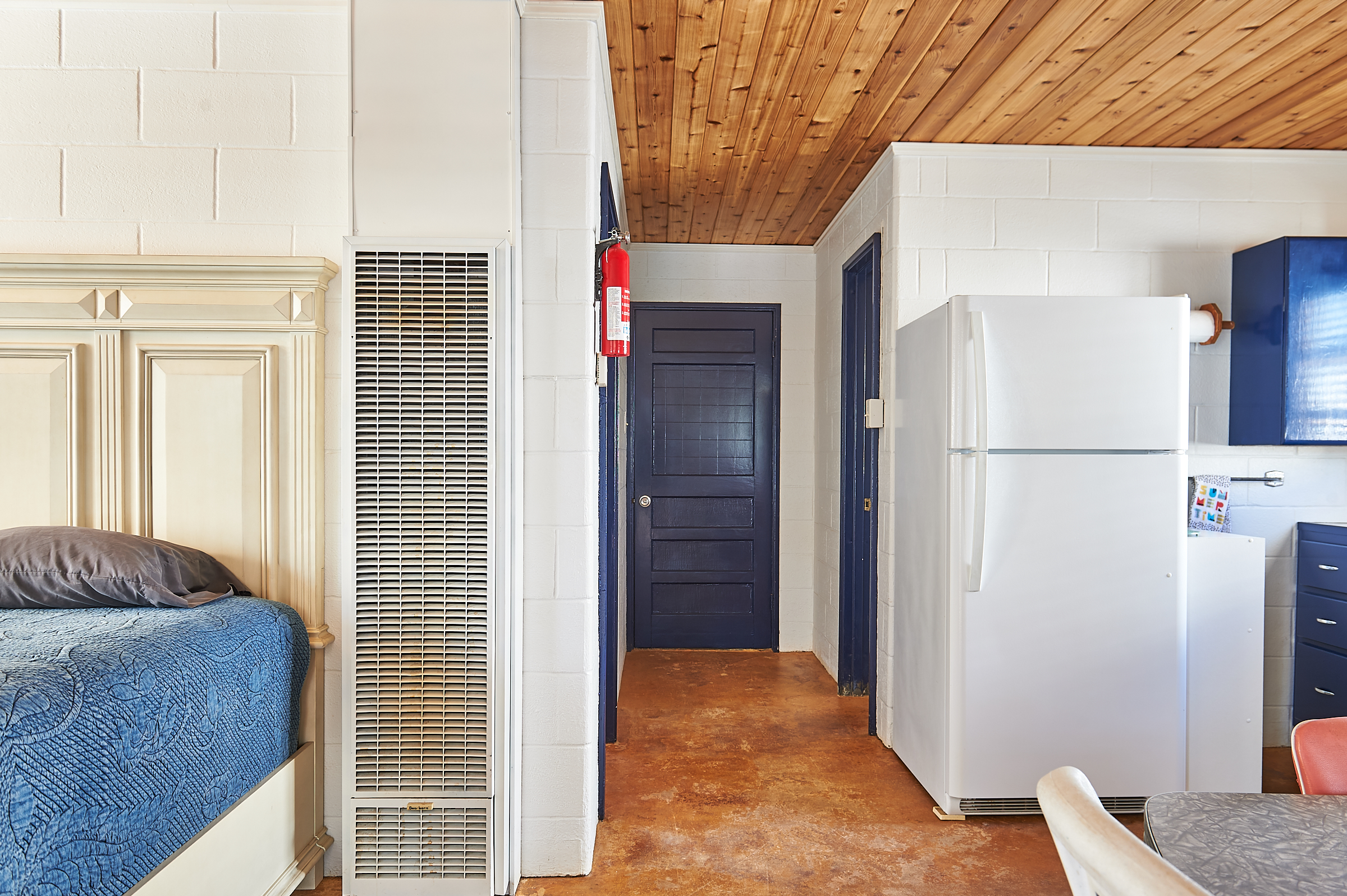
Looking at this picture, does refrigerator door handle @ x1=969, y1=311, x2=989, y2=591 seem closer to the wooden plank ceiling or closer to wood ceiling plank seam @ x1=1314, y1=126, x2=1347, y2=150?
the wooden plank ceiling

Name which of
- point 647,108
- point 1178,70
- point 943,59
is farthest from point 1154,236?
point 647,108

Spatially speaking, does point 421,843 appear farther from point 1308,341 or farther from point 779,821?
point 1308,341

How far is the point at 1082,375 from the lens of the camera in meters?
2.36

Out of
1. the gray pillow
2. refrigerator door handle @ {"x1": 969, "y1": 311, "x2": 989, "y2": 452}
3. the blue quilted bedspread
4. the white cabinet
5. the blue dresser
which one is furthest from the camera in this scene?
the blue dresser

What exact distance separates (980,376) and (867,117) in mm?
1092

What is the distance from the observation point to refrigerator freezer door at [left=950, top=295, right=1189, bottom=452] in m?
2.35

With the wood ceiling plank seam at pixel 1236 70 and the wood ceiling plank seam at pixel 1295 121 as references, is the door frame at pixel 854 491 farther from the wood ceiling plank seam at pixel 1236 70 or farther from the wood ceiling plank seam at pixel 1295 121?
the wood ceiling plank seam at pixel 1295 121

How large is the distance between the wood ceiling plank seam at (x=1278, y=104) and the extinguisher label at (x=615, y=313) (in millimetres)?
2256

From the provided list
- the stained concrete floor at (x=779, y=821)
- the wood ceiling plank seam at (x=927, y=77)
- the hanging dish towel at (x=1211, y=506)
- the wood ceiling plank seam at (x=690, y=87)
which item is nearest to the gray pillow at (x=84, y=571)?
the stained concrete floor at (x=779, y=821)

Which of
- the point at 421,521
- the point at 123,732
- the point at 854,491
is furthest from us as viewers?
the point at 854,491

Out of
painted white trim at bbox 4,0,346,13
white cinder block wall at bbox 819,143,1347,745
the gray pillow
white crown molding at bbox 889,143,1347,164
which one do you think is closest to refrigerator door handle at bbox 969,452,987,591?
white cinder block wall at bbox 819,143,1347,745

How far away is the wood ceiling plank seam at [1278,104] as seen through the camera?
234cm

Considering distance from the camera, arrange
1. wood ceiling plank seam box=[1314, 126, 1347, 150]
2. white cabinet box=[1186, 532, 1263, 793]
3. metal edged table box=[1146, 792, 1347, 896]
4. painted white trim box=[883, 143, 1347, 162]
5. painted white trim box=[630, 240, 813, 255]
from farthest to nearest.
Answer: painted white trim box=[630, 240, 813, 255] < painted white trim box=[883, 143, 1347, 162] < wood ceiling plank seam box=[1314, 126, 1347, 150] < white cabinet box=[1186, 532, 1263, 793] < metal edged table box=[1146, 792, 1347, 896]

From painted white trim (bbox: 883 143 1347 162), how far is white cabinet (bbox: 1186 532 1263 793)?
1.56 m
